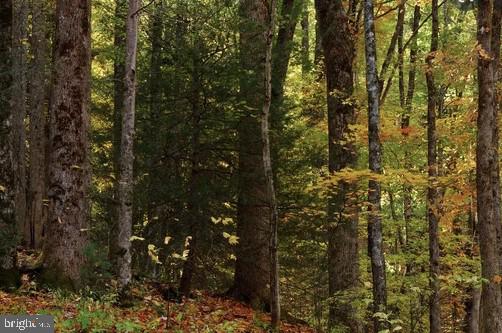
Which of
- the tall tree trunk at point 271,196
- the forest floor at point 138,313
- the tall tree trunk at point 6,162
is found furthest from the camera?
the tall tree trunk at point 6,162

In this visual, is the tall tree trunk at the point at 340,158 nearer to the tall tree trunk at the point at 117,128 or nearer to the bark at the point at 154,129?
the bark at the point at 154,129

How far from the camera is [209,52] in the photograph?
432 inches

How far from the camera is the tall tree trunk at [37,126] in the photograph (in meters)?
14.8

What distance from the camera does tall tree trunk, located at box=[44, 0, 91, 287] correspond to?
9.38 metres

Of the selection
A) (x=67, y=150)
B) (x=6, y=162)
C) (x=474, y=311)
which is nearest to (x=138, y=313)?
(x=67, y=150)

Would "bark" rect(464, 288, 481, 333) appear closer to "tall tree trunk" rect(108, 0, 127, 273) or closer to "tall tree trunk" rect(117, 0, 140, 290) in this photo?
"tall tree trunk" rect(108, 0, 127, 273)

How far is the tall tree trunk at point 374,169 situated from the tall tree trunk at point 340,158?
0.95 m

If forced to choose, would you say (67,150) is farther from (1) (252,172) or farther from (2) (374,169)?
(2) (374,169)

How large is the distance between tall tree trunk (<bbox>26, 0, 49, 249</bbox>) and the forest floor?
7.27m

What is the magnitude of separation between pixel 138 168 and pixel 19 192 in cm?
692

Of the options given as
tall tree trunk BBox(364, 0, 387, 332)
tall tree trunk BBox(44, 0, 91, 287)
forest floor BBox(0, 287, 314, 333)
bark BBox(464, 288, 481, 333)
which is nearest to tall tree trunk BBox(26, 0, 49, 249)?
tall tree trunk BBox(44, 0, 91, 287)

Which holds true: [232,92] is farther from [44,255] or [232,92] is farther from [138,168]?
[44,255]


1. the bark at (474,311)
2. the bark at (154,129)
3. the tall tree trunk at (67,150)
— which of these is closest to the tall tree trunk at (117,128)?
the bark at (154,129)

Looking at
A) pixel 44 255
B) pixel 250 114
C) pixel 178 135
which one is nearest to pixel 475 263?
pixel 250 114
